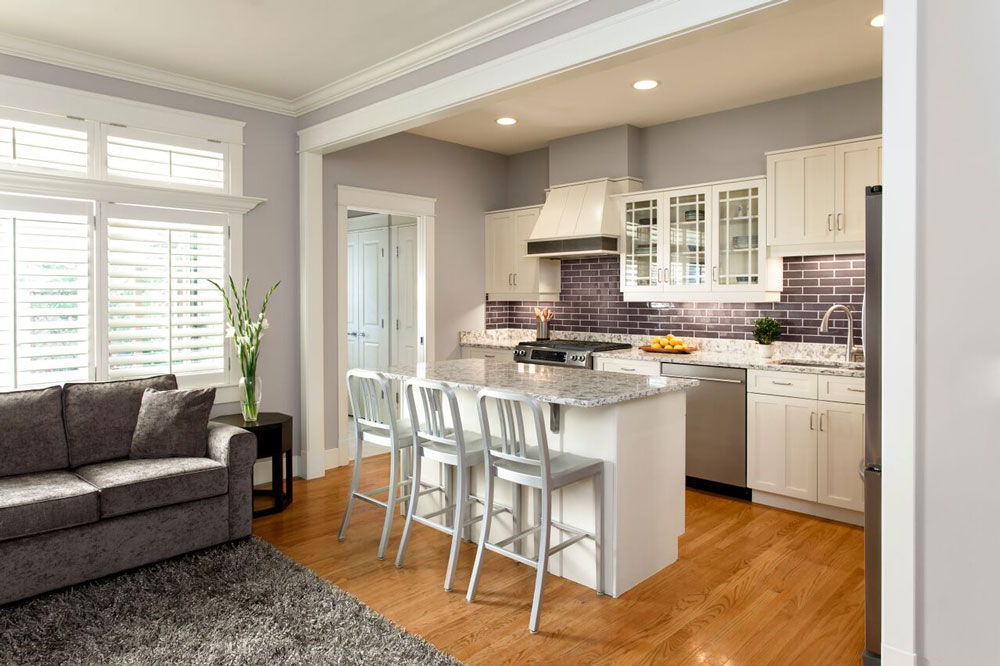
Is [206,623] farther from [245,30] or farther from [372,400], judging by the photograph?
[245,30]

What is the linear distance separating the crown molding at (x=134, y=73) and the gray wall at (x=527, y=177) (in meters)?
2.43

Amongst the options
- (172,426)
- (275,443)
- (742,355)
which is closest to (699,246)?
(742,355)

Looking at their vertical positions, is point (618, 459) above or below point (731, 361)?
below

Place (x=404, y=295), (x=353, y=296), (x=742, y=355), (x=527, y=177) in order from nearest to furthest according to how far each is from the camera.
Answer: (x=742, y=355) < (x=527, y=177) < (x=404, y=295) < (x=353, y=296)

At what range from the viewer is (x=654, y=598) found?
9.80 ft

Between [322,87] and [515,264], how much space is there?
2437 millimetres

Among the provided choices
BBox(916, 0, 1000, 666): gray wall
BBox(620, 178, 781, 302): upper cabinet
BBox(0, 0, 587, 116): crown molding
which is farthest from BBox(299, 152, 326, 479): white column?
BBox(916, 0, 1000, 666): gray wall

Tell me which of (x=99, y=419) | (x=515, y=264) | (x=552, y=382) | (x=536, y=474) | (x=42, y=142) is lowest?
(x=536, y=474)

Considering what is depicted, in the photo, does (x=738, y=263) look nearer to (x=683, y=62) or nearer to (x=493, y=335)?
(x=683, y=62)

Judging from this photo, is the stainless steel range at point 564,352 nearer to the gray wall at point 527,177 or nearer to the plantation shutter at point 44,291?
the gray wall at point 527,177

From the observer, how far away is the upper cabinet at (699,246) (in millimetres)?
4656

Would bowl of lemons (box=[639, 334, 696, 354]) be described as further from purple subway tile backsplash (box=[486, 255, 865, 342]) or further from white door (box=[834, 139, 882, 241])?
white door (box=[834, 139, 882, 241])

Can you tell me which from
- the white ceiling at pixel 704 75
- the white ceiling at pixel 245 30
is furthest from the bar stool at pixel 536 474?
the white ceiling at pixel 245 30

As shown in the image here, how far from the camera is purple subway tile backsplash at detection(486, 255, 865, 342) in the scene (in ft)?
14.8
